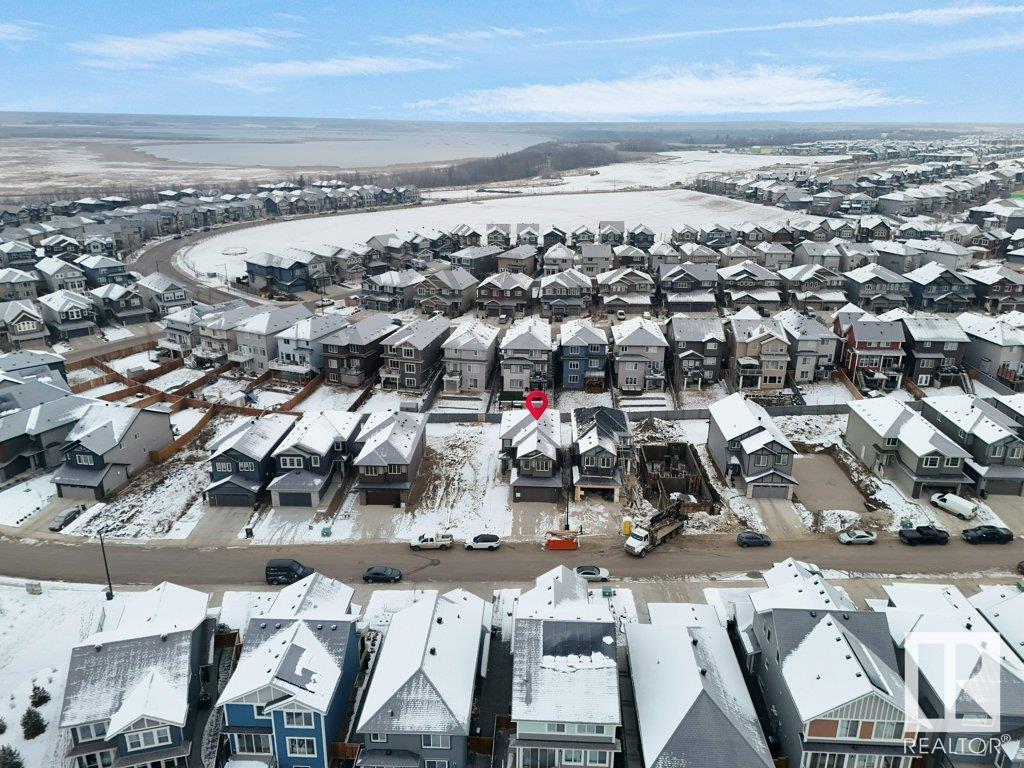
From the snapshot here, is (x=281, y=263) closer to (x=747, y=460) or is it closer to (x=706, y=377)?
(x=706, y=377)

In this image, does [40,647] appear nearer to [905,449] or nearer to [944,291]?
[905,449]

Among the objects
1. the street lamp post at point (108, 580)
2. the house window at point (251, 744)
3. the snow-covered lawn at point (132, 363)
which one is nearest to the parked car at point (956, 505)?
the house window at point (251, 744)

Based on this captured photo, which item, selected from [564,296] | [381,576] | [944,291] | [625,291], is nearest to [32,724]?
[381,576]


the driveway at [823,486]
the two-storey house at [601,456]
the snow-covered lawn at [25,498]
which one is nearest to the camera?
the snow-covered lawn at [25,498]

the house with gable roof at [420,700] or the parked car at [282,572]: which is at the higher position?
the house with gable roof at [420,700]

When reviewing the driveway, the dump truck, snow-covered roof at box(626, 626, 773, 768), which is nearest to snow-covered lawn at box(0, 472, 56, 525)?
the dump truck

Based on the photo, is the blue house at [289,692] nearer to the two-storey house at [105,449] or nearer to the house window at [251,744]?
the house window at [251,744]

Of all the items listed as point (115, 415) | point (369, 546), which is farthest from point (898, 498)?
point (115, 415)
